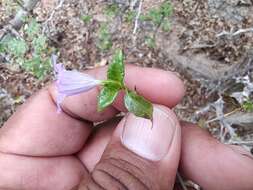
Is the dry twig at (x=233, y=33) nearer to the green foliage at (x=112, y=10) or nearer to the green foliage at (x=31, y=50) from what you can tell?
the green foliage at (x=112, y=10)

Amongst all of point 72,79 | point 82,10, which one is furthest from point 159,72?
point 82,10

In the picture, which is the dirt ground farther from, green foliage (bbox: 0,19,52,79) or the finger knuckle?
the finger knuckle

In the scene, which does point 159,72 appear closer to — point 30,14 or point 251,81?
point 251,81

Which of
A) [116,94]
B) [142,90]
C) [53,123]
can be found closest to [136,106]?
[116,94]

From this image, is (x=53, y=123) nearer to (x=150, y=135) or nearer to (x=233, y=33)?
(x=150, y=135)

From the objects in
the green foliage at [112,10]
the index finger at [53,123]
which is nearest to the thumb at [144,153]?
the index finger at [53,123]
